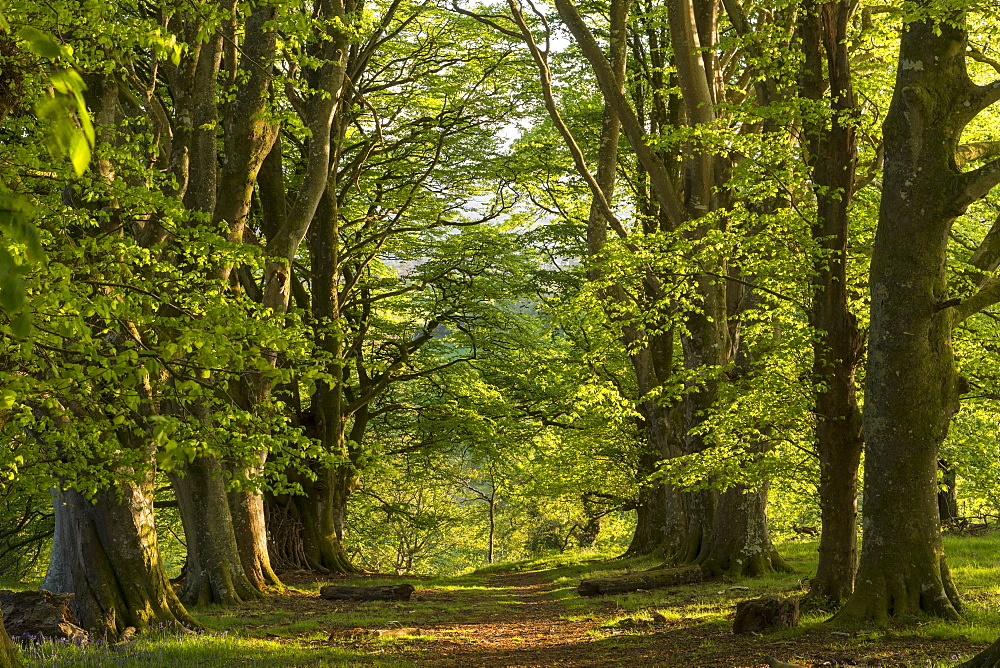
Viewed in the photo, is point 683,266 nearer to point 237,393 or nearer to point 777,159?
point 777,159

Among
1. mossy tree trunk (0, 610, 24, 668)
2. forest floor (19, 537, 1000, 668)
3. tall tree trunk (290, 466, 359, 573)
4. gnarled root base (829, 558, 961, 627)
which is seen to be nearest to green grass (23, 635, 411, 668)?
forest floor (19, 537, 1000, 668)

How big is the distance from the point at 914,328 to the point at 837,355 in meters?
1.45

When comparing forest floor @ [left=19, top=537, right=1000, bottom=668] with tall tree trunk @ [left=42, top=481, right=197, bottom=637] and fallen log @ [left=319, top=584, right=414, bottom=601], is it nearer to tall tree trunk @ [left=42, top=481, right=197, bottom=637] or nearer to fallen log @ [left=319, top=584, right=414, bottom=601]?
fallen log @ [left=319, top=584, right=414, bottom=601]

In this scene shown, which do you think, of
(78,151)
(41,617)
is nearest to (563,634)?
(41,617)

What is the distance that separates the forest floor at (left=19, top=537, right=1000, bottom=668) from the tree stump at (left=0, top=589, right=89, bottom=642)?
1233mm

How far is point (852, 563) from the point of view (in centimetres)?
952

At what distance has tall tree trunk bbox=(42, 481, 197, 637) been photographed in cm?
915

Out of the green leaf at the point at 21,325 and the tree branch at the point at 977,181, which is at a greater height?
the tree branch at the point at 977,181

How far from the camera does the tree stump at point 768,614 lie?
336 inches

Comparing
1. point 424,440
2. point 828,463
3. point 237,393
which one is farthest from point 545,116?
point 828,463

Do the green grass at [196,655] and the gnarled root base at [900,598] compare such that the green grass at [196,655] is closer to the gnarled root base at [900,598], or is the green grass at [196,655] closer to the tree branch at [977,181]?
the gnarled root base at [900,598]

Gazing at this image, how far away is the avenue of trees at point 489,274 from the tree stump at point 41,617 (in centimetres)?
28

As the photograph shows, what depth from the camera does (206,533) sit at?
1297 centimetres

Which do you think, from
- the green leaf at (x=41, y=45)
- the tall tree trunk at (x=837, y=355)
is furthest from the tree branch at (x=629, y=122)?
the green leaf at (x=41, y=45)
